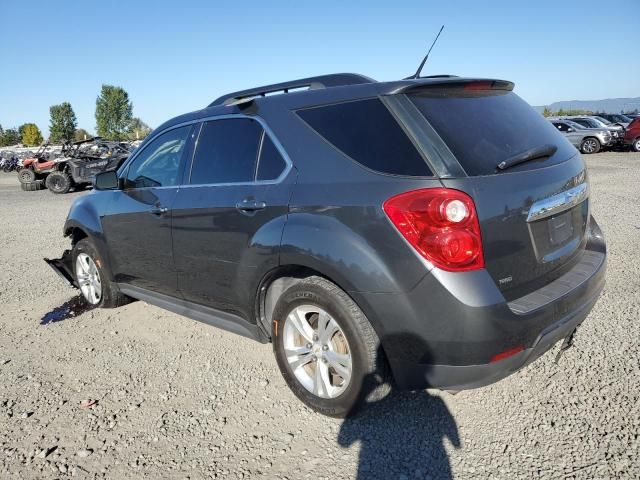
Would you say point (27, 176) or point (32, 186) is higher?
point (27, 176)

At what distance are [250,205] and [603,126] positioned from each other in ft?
82.3

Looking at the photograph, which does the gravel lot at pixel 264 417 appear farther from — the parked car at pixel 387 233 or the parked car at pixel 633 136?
the parked car at pixel 633 136

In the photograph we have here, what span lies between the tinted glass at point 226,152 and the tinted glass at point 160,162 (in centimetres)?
26

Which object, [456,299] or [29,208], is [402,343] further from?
[29,208]

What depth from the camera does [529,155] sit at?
8.08 feet

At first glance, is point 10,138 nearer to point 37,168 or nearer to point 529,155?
point 37,168

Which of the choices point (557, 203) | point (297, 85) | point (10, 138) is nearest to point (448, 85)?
point (557, 203)

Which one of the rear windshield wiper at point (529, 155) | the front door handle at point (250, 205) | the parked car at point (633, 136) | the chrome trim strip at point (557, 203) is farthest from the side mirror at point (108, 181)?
the parked car at point (633, 136)

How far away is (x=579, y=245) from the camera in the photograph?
9.00 ft

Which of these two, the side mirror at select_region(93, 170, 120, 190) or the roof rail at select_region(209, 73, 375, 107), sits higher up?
the roof rail at select_region(209, 73, 375, 107)

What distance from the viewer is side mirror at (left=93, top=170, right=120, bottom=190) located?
13.4ft

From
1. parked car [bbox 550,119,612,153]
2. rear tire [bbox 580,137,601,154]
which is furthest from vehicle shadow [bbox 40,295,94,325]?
rear tire [bbox 580,137,601,154]

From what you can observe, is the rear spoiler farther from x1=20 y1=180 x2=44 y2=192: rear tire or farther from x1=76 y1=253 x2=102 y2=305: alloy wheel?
x1=20 y1=180 x2=44 y2=192: rear tire

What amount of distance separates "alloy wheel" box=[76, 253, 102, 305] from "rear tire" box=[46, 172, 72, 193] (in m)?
14.0
